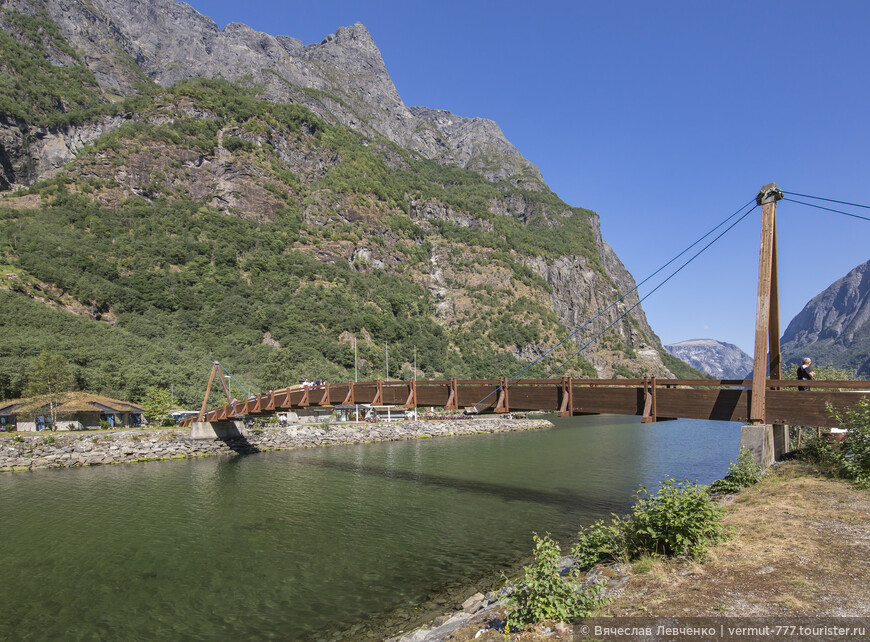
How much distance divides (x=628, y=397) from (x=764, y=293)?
6418 mm

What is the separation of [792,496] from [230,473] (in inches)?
1382

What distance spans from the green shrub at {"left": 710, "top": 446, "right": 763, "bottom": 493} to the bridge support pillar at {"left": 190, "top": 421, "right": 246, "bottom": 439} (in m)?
44.1

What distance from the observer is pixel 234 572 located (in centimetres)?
1641

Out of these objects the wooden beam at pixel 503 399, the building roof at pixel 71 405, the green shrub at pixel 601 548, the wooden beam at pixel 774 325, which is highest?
the wooden beam at pixel 774 325

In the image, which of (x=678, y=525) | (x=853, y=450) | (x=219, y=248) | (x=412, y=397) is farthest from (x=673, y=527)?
(x=219, y=248)

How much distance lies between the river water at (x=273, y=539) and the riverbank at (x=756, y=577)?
162 inches

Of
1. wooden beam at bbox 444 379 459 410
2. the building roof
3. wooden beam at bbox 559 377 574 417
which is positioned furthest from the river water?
the building roof

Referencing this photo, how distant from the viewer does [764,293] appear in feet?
57.2

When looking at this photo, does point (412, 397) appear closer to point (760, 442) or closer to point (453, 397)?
point (453, 397)

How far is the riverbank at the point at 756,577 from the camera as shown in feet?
23.3

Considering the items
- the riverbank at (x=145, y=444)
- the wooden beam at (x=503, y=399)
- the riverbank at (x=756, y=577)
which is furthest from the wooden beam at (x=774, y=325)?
the riverbank at (x=145, y=444)

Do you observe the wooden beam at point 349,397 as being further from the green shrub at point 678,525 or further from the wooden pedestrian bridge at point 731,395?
the green shrub at point 678,525

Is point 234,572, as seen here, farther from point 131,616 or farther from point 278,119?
point 278,119

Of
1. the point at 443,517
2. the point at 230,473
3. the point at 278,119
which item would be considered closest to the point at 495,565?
the point at 443,517
